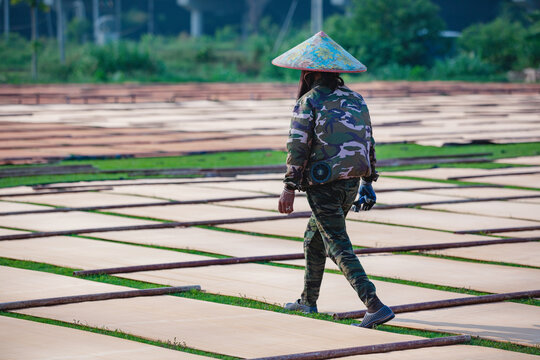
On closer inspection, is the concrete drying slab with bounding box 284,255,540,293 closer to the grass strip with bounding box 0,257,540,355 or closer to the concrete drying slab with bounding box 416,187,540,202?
the grass strip with bounding box 0,257,540,355

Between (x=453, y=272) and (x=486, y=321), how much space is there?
4.79ft

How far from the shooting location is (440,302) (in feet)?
20.5

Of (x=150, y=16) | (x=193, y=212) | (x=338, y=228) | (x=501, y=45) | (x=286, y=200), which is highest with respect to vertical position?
(x=150, y=16)

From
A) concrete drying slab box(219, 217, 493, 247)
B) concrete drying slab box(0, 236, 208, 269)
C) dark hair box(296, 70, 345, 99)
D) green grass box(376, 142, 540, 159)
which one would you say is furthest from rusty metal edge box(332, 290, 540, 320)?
green grass box(376, 142, 540, 159)

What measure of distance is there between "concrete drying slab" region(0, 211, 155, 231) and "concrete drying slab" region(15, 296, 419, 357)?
299 cm

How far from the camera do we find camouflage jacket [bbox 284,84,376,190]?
569 centimetres

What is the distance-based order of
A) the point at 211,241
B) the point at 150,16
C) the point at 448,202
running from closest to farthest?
1. the point at 211,241
2. the point at 448,202
3. the point at 150,16

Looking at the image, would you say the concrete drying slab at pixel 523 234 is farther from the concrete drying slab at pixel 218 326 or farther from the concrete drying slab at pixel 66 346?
the concrete drying slab at pixel 66 346

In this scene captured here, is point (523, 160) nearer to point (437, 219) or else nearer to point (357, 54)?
point (437, 219)

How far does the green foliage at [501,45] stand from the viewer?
4619 centimetres

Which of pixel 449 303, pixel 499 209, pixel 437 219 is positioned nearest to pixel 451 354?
pixel 449 303

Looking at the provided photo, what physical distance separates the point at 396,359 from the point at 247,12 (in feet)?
199

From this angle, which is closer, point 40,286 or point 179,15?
point 40,286

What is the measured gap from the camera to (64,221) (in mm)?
9492
